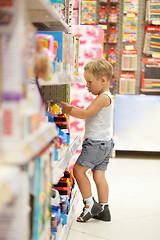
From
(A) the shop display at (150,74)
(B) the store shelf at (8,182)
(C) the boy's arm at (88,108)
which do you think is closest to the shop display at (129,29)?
(A) the shop display at (150,74)

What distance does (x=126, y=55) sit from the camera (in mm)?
5496

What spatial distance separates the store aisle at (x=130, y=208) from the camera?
2242 millimetres

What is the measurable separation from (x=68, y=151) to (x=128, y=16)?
3.99 meters

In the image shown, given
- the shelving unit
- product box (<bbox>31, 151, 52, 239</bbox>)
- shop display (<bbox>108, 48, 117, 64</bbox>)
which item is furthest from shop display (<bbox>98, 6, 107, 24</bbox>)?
product box (<bbox>31, 151, 52, 239</bbox>)

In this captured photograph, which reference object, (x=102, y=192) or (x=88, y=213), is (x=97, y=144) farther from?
(x=88, y=213)

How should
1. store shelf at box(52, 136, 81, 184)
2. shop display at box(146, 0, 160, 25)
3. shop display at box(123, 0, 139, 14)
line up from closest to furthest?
store shelf at box(52, 136, 81, 184) < shop display at box(146, 0, 160, 25) < shop display at box(123, 0, 139, 14)

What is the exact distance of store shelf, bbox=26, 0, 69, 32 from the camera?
1.12 m

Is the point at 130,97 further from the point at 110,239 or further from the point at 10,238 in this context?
the point at 10,238

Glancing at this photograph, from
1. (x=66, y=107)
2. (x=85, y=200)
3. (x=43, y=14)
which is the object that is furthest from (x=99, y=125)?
(x=43, y=14)

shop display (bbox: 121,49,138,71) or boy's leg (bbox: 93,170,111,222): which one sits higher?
shop display (bbox: 121,49,138,71)

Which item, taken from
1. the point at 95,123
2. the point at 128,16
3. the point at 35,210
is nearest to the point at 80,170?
the point at 95,123

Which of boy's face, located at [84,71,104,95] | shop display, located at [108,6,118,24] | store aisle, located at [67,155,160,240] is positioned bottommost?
store aisle, located at [67,155,160,240]

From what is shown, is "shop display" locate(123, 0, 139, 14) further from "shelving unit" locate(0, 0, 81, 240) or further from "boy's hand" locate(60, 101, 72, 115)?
"shelving unit" locate(0, 0, 81, 240)

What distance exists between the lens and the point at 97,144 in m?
2.43
